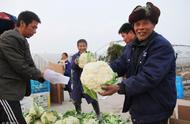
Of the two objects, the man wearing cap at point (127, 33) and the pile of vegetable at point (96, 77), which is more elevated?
the man wearing cap at point (127, 33)

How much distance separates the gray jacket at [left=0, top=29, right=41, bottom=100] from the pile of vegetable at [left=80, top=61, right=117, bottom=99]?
3.29ft

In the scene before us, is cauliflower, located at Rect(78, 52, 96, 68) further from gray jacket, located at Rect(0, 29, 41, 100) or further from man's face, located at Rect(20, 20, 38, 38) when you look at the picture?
man's face, located at Rect(20, 20, 38, 38)

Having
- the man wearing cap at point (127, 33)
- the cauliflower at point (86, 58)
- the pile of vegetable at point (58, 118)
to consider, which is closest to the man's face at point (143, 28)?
the cauliflower at point (86, 58)

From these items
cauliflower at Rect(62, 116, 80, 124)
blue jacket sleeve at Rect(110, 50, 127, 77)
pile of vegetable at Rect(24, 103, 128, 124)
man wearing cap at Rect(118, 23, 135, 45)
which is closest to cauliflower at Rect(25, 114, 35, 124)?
pile of vegetable at Rect(24, 103, 128, 124)

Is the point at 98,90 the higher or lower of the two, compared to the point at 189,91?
higher

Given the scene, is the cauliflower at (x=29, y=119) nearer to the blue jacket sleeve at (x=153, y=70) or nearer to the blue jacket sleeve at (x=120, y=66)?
the blue jacket sleeve at (x=120, y=66)

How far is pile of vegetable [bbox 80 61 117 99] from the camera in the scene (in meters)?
2.16

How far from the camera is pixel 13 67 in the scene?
10.0 feet

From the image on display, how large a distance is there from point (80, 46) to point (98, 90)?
3.34 metres

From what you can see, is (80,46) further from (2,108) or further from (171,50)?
(171,50)

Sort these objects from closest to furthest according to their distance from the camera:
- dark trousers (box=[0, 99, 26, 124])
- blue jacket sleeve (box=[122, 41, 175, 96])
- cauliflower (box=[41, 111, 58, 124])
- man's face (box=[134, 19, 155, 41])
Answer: blue jacket sleeve (box=[122, 41, 175, 96]) → man's face (box=[134, 19, 155, 41]) → cauliflower (box=[41, 111, 58, 124]) → dark trousers (box=[0, 99, 26, 124])

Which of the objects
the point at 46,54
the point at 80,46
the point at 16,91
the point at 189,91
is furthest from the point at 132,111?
the point at 46,54

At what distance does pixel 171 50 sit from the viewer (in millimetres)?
2225

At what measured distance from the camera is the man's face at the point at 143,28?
88.7 inches
